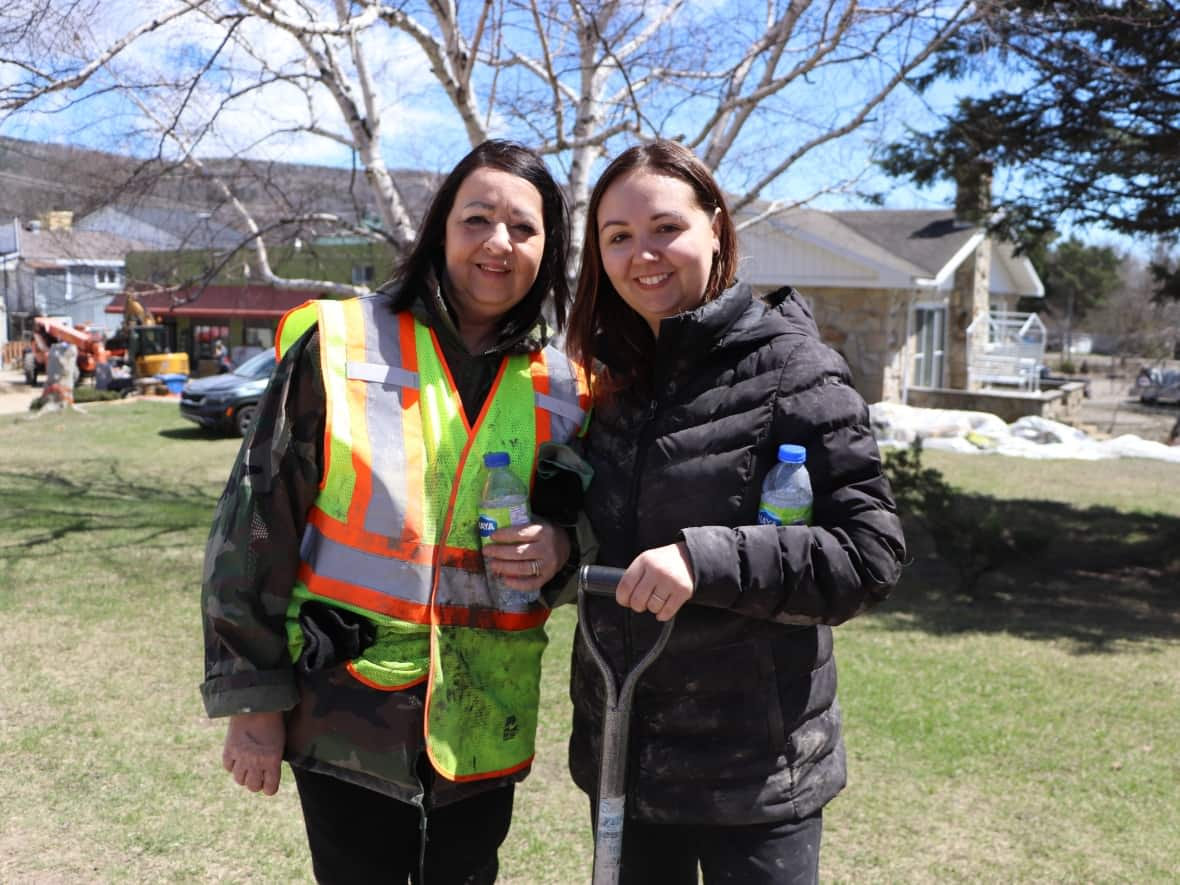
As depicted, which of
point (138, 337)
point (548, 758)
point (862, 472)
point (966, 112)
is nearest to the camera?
point (862, 472)

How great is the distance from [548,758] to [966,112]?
→ 5954 millimetres

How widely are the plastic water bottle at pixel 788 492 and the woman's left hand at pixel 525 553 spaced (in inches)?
18.8

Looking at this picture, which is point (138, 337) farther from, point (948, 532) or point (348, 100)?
point (948, 532)

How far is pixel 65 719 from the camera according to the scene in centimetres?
511

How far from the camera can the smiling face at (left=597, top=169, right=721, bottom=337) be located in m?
2.09

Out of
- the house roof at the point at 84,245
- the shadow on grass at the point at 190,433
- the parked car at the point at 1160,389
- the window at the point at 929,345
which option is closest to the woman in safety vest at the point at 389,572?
the house roof at the point at 84,245

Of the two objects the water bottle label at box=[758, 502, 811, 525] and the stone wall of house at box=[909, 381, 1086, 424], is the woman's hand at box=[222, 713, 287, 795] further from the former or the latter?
the stone wall of house at box=[909, 381, 1086, 424]

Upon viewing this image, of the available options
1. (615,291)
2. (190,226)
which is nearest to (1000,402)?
(190,226)

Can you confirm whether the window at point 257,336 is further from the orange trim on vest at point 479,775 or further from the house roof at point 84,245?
the orange trim on vest at point 479,775

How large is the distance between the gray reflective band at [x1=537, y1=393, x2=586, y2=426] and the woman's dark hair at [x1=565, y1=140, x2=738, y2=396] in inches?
2.5

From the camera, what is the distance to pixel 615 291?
2332 millimetres

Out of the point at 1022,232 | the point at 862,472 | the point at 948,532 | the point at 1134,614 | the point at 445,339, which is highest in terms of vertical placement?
the point at 1022,232

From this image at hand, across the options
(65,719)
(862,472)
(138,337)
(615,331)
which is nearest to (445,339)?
(615,331)

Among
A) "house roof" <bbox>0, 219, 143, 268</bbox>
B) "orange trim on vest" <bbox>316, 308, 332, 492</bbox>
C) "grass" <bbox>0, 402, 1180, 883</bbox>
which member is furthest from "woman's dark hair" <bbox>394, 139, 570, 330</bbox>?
"house roof" <bbox>0, 219, 143, 268</bbox>
